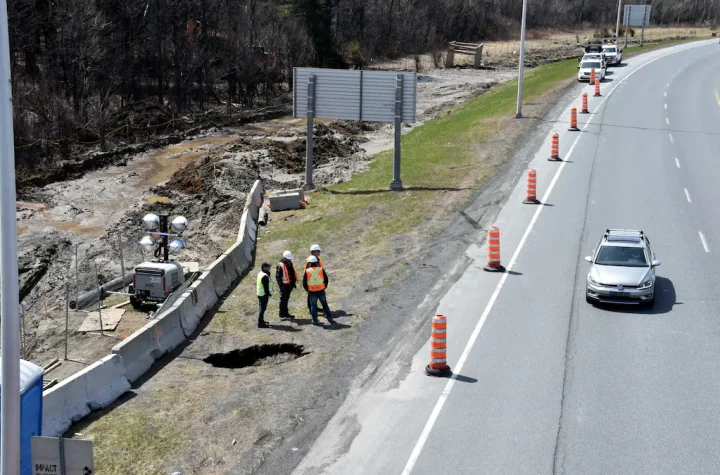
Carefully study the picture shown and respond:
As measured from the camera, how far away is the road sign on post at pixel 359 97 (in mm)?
34875

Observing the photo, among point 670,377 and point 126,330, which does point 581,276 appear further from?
point 126,330

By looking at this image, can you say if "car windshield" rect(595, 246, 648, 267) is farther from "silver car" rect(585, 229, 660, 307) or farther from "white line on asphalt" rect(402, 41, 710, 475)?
"white line on asphalt" rect(402, 41, 710, 475)

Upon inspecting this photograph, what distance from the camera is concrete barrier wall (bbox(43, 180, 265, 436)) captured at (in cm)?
1488

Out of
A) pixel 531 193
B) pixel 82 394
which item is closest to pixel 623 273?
pixel 531 193

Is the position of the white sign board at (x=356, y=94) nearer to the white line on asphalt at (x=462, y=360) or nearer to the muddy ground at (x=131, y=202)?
the muddy ground at (x=131, y=202)

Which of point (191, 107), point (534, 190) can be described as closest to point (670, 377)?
point (534, 190)

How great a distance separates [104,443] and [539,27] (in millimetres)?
112082

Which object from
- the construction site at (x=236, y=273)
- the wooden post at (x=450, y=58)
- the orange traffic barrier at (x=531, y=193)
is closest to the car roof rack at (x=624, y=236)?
the construction site at (x=236, y=273)

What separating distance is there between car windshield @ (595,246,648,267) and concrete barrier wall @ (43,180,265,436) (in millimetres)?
9955

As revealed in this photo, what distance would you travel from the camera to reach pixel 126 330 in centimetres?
2148

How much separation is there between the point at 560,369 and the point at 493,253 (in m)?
6.94

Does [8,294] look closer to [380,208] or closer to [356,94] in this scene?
[380,208]

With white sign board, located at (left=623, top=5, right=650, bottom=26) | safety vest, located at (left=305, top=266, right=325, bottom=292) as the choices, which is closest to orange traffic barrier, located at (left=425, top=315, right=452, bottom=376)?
safety vest, located at (left=305, top=266, right=325, bottom=292)

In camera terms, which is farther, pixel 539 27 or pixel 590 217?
pixel 539 27
